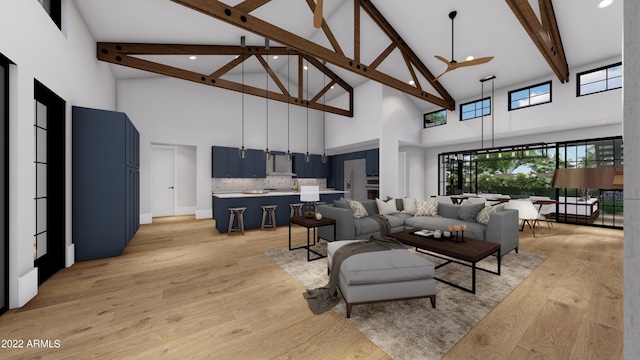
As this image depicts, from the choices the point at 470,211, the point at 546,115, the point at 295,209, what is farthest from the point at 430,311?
the point at 546,115

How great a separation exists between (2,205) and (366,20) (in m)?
6.37

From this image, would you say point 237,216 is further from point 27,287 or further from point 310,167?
point 310,167

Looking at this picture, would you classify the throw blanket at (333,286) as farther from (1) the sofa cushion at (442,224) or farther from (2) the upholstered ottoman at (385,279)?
(1) the sofa cushion at (442,224)

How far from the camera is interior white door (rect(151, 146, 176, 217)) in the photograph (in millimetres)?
7273

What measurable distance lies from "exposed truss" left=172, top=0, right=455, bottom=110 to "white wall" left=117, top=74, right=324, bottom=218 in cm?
401

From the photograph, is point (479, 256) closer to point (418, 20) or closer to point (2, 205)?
point (2, 205)

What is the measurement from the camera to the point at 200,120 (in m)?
7.37

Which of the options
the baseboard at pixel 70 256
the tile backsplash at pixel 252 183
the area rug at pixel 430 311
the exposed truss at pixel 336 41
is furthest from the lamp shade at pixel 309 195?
the tile backsplash at pixel 252 183

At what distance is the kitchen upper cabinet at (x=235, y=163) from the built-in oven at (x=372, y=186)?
11.0 ft

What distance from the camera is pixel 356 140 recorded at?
7.91m

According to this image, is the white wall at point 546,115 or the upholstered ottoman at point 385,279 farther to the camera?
the white wall at point 546,115

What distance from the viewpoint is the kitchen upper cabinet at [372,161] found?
7986mm

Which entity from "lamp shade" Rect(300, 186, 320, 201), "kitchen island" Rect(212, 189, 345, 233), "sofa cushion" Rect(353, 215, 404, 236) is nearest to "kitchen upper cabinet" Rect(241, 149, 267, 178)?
"kitchen island" Rect(212, 189, 345, 233)

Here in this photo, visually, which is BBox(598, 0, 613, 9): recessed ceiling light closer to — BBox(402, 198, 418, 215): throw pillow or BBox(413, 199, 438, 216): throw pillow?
BBox(413, 199, 438, 216): throw pillow
